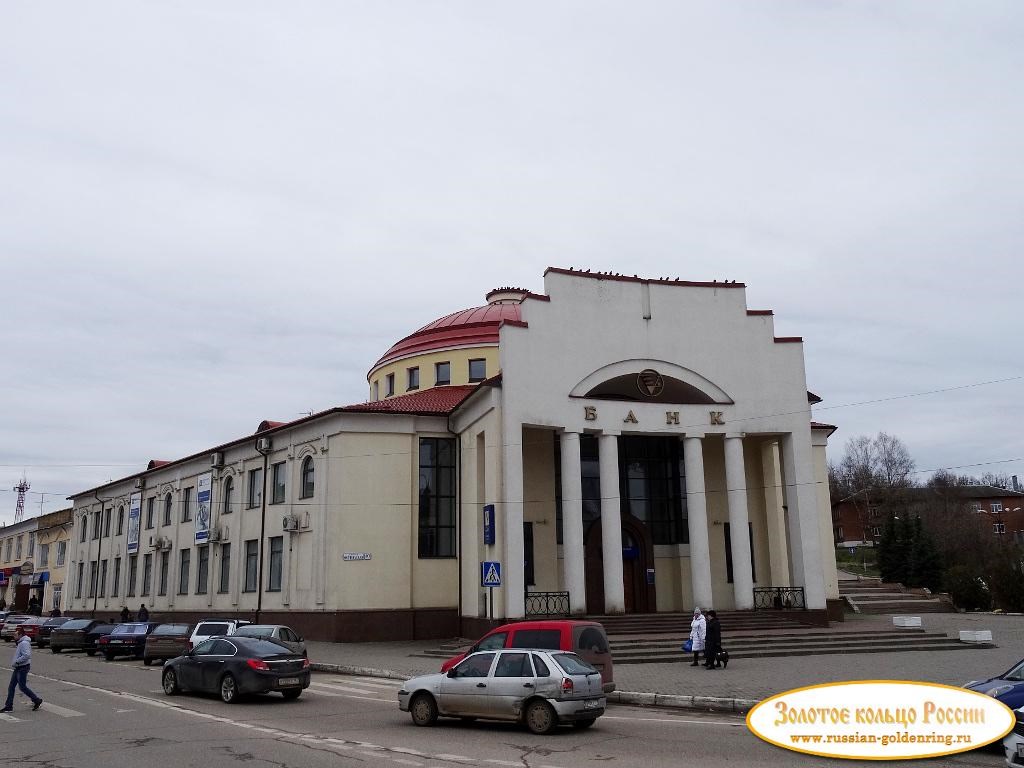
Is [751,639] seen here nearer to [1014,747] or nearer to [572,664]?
[572,664]

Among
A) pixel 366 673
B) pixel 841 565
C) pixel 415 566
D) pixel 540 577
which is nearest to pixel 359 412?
pixel 415 566

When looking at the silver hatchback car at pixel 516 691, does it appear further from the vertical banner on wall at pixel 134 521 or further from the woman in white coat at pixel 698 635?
the vertical banner on wall at pixel 134 521

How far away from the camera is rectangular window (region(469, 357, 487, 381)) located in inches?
1511

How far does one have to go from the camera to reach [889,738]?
8.60m

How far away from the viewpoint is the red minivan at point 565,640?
15.3 meters

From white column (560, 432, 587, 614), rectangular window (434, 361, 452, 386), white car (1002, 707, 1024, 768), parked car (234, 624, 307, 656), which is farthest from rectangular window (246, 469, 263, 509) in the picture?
white car (1002, 707, 1024, 768)

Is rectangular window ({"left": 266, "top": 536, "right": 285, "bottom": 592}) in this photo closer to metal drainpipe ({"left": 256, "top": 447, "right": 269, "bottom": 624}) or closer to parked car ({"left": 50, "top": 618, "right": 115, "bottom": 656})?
metal drainpipe ({"left": 256, "top": 447, "right": 269, "bottom": 624})

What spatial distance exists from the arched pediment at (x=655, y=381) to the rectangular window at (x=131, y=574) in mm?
30428

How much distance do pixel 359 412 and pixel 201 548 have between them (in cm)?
1416

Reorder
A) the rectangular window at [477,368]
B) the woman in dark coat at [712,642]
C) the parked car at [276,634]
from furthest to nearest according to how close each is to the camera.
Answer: the rectangular window at [477,368] → the parked car at [276,634] → the woman in dark coat at [712,642]

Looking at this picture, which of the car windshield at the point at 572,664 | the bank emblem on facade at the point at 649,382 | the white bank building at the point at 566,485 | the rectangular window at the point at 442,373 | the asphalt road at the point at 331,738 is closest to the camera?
the asphalt road at the point at 331,738

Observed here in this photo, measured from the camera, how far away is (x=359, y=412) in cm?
3181

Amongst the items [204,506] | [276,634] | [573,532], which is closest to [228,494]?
[204,506]

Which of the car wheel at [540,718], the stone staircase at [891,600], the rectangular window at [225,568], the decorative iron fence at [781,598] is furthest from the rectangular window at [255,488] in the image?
the stone staircase at [891,600]
